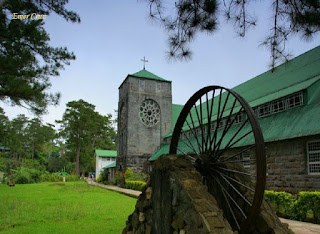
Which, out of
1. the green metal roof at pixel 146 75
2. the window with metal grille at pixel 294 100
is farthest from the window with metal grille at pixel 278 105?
the green metal roof at pixel 146 75

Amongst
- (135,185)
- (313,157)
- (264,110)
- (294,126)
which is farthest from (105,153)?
(313,157)

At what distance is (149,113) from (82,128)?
21.0 metres

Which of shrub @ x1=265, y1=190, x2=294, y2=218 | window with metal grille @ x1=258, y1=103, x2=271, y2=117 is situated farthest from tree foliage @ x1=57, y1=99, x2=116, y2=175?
shrub @ x1=265, y1=190, x2=294, y2=218

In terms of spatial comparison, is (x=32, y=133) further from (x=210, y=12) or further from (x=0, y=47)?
(x=210, y=12)

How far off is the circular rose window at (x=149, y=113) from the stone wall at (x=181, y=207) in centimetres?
2456

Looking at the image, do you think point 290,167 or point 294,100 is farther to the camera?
point 294,100

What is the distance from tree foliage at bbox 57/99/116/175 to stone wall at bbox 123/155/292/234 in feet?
136

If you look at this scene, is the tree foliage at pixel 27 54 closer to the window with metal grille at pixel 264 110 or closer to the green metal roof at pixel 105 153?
the window with metal grille at pixel 264 110

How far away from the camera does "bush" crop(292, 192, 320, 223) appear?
8.73m

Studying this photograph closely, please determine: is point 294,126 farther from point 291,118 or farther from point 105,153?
point 105,153

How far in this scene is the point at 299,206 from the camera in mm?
9266

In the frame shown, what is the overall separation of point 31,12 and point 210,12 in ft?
15.6

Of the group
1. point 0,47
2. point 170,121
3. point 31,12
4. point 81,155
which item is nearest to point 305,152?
point 31,12

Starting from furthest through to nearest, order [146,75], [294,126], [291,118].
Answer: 1. [146,75]
2. [291,118]
3. [294,126]
